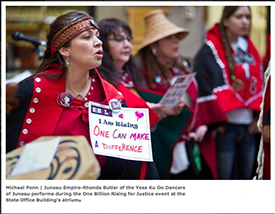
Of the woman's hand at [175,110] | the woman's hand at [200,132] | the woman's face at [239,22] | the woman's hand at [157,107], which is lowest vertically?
the woman's hand at [200,132]

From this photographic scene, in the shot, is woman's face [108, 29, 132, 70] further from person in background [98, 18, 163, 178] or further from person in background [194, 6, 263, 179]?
person in background [194, 6, 263, 179]

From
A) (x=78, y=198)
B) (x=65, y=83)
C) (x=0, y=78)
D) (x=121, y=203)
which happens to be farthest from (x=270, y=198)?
(x=0, y=78)

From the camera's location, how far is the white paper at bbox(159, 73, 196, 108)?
321 centimetres

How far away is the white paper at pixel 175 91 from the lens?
321 cm

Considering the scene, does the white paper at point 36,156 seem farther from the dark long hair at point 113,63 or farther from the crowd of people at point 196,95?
the dark long hair at point 113,63

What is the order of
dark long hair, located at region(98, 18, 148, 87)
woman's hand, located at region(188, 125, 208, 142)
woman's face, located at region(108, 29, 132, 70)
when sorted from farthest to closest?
woman's hand, located at region(188, 125, 208, 142)
woman's face, located at region(108, 29, 132, 70)
dark long hair, located at region(98, 18, 148, 87)

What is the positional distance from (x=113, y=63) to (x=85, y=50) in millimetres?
699

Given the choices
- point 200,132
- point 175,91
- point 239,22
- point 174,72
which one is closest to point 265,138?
point 175,91

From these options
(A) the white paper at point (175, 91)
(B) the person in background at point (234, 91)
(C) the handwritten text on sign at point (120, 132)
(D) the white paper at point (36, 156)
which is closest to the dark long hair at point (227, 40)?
(B) the person in background at point (234, 91)

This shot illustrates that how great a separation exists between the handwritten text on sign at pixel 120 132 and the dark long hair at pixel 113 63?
29 centimetres

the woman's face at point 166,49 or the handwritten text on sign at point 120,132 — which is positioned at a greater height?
the woman's face at point 166,49

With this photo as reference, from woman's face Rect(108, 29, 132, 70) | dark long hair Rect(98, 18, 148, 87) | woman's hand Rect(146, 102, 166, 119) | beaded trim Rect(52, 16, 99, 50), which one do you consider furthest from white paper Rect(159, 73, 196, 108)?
beaded trim Rect(52, 16, 99, 50)

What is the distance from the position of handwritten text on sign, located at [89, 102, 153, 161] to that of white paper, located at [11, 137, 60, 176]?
20 centimetres

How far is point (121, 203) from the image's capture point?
98.2 inches
